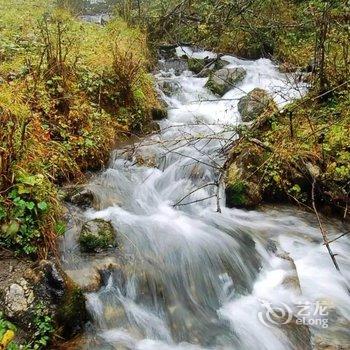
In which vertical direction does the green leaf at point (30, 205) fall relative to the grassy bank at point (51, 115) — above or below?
below

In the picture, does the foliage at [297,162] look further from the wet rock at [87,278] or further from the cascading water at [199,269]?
the wet rock at [87,278]

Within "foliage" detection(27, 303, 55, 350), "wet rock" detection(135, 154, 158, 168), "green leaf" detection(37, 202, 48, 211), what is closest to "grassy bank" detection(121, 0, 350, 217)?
"wet rock" detection(135, 154, 158, 168)

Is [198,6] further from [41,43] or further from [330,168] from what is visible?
[330,168]

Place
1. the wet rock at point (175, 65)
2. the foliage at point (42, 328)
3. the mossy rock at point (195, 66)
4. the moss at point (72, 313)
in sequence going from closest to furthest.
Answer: the foliage at point (42, 328) < the moss at point (72, 313) < the mossy rock at point (195, 66) < the wet rock at point (175, 65)

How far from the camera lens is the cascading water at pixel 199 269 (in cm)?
377

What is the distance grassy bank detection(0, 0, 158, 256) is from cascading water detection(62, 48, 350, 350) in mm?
449

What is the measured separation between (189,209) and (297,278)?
177 cm

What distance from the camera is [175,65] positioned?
10992 millimetres

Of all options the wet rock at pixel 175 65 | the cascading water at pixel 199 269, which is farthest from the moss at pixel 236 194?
the wet rock at pixel 175 65

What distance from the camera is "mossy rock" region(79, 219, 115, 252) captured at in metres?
4.29

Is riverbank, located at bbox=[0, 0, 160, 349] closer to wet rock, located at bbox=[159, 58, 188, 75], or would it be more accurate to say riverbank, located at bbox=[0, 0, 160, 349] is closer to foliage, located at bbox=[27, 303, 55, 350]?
foliage, located at bbox=[27, 303, 55, 350]

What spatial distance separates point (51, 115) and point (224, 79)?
523cm

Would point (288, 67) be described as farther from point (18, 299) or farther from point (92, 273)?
point (18, 299)

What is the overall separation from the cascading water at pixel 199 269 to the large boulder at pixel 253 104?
1.50 m
